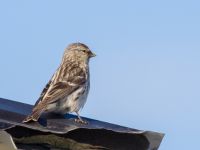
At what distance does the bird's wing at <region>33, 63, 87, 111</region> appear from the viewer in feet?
30.9

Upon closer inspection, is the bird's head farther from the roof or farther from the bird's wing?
the roof

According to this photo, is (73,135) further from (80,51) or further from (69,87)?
(80,51)

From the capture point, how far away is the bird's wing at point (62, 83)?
9.41 meters

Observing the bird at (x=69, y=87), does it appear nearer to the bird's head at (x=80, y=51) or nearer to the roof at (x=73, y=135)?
the bird's head at (x=80, y=51)

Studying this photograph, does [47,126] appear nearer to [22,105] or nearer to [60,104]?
[22,105]

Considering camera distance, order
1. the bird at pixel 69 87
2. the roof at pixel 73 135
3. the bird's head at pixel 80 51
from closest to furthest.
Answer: the roof at pixel 73 135 < the bird at pixel 69 87 < the bird's head at pixel 80 51

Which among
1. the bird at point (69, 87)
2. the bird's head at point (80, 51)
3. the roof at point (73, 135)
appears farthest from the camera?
the bird's head at point (80, 51)

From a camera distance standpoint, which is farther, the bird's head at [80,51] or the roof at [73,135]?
the bird's head at [80,51]

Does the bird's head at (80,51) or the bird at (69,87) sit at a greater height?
the bird's head at (80,51)

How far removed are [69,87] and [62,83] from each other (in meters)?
0.12

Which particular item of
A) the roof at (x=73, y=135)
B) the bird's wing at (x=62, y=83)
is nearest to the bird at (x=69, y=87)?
the bird's wing at (x=62, y=83)

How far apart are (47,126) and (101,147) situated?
21.0 inches

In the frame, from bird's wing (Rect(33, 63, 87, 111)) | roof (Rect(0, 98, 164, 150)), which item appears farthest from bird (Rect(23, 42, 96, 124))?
roof (Rect(0, 98, 164, 150))

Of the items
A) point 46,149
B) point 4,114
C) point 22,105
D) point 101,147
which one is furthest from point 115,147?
point 22,105
